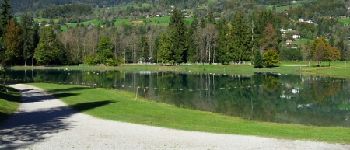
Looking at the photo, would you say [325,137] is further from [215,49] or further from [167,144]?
[215,49]

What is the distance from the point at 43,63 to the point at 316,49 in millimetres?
82586

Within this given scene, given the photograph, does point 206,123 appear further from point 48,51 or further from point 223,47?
point 48,51

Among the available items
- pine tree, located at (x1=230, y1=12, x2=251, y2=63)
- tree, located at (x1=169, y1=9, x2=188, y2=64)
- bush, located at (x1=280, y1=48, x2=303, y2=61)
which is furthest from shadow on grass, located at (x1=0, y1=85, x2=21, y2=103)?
bush, located at (x1=280, y1=48, x2=303, y2=61)

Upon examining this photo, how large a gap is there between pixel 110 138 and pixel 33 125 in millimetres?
6908

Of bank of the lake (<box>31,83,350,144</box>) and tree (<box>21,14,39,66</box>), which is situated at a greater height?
tree (<box>21,14,39,66</box>)

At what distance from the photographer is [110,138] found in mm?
25016

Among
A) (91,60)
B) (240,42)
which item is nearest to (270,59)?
(240,42)

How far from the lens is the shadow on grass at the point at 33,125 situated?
23844mm

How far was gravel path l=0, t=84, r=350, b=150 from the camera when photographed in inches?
907

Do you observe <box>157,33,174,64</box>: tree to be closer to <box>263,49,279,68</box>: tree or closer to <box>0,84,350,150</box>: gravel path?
<box>263,49,279,68</box>: tree

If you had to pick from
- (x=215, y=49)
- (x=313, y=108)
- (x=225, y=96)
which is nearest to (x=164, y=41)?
(x=215, y=49)

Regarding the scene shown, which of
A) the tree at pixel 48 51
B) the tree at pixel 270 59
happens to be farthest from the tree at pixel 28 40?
the tree at pixel 270 59

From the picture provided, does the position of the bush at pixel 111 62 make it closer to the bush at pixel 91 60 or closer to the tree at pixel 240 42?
the bush at pixel 91 60

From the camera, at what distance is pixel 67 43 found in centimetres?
16812
